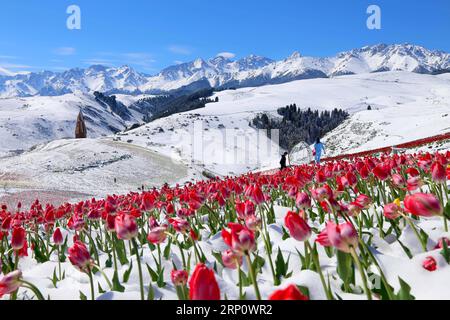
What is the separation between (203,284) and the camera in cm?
156

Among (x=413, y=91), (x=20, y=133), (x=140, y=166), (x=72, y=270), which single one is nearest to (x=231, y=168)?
(x=140, y=166)

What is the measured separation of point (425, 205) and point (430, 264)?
1.82ft

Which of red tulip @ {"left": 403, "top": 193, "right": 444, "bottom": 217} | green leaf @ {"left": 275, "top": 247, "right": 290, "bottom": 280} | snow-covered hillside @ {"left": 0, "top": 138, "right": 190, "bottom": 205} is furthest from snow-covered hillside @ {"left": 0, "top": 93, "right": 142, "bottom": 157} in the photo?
red tulip @ {"left": 403, "top": 193, "right": 444, "bottom": 217}

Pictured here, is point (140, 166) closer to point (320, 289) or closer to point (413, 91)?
point (320, 289)

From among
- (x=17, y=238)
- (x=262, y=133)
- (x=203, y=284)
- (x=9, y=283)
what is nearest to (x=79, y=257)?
(x=9, y=283)

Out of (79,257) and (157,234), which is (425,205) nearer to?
(157,234)

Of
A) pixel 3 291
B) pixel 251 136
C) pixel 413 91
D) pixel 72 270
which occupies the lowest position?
pixel 72 270

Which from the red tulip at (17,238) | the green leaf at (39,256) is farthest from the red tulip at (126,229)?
the green leaf at (39,256)

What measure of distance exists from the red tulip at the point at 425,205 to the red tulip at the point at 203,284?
1.39m

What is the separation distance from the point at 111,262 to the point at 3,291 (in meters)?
2.09

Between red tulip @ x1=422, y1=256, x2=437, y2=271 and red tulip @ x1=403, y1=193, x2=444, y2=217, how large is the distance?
19.3 inches

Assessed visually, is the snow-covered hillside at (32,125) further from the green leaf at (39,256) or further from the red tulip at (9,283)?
the red tulip at (9,283)
